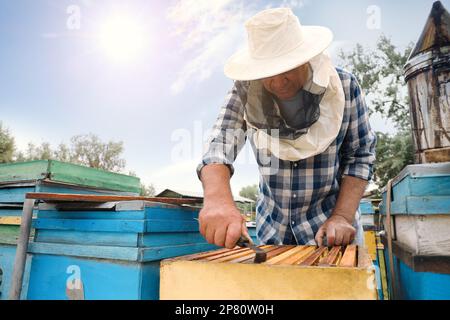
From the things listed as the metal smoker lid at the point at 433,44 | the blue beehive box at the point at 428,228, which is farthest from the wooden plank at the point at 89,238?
the metal smoker lid at the point at 433,44

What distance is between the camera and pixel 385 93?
57.7 ft

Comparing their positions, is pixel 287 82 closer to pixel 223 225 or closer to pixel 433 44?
pixel 223 225

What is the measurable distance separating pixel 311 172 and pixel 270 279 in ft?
2.98

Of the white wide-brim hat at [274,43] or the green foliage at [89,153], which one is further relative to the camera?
the green foliage at [89,153]

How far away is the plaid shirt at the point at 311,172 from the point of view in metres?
1.51

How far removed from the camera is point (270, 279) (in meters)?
0.68

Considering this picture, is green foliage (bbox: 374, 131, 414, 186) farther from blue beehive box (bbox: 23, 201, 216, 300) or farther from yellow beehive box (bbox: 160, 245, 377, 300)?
yellow beehive box (bbox: 160, 245, 377, 300)

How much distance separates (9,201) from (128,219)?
1.54 m

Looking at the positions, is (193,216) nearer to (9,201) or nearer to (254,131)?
(254,131)

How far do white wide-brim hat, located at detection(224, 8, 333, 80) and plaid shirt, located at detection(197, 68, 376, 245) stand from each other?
310 millimetres

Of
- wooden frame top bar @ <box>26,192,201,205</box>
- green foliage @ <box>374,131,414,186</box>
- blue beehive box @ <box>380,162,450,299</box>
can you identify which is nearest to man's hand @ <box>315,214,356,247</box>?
blue beehive box @ <box>380,162,450,299</box>

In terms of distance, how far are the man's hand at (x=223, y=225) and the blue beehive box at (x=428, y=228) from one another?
64cm

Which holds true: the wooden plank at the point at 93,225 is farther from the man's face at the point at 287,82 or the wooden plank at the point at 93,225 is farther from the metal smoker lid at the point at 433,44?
the metal smoker lid at the point at 433,44

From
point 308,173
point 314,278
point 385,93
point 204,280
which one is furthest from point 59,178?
point 385,93
